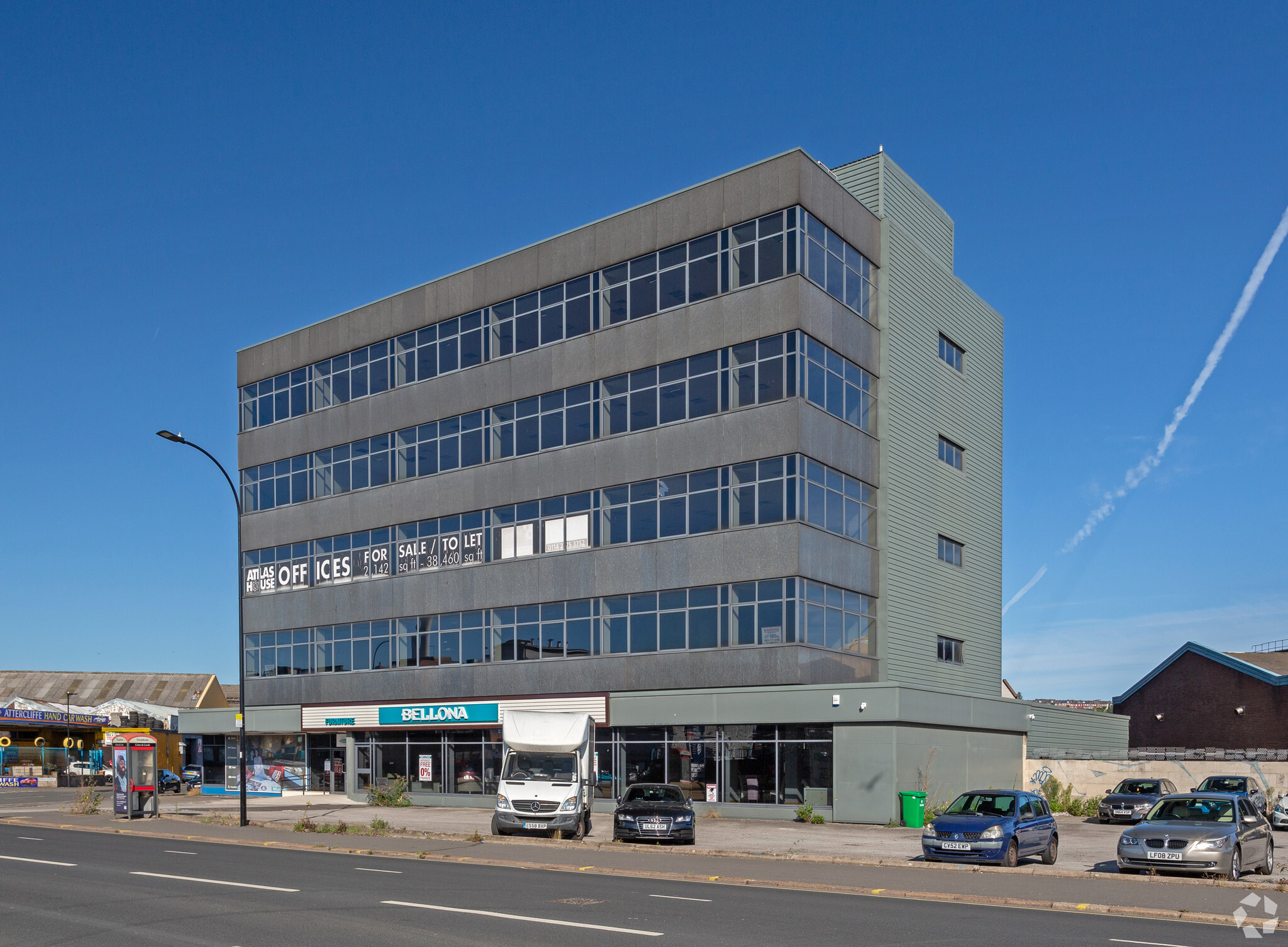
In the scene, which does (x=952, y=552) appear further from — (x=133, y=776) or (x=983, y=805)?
(x=133, y=776)

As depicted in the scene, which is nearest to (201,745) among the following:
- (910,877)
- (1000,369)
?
(1000,369)

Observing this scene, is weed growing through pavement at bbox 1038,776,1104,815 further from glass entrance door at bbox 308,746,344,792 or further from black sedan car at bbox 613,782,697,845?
glass entrance door at bbox 308,746,344,792

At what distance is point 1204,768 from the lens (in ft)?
148

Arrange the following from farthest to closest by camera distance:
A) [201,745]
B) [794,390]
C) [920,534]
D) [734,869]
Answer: [201,745] → [920,534] → [794,390] → [734,869]

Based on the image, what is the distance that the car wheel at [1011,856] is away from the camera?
2262 cm

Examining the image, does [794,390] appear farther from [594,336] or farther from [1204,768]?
[1204,768]

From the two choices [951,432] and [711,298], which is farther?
[951,432]

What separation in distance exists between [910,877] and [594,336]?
25581 millimetres

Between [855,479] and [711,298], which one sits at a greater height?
[711,298]

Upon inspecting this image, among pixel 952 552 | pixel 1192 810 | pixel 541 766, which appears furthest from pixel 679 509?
pixel 1192 810

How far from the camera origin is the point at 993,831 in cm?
2273

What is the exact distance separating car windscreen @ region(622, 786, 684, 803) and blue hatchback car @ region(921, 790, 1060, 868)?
20.9 ft

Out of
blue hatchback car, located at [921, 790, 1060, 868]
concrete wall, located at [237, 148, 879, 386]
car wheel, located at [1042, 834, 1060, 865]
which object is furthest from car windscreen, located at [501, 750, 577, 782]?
concrete wall, located at [237, 148, 879, 386]

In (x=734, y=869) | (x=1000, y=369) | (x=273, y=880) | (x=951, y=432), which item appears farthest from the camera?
(x=1000, y=369)
